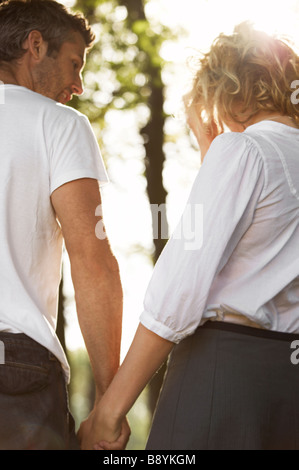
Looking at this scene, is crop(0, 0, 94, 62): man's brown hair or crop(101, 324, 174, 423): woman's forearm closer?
crop(101, 324, 174, 423): woman's forearm

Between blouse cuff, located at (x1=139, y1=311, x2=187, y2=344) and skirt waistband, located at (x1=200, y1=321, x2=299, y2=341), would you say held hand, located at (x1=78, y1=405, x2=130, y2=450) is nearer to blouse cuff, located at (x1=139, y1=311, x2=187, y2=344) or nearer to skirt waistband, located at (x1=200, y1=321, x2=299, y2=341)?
blouse cuff, located at (x1=139, y1=311, x2=187, y2=344)

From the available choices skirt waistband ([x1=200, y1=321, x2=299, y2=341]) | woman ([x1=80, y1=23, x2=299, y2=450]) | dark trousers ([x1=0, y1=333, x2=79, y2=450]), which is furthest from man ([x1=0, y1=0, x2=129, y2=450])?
skirt waistband ([x1=200, y1=321, x2=299, y2=341])

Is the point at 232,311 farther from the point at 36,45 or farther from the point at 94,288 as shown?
the point at 36,45

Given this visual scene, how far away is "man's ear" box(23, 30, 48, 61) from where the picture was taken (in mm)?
2973

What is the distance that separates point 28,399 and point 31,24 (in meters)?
1.58

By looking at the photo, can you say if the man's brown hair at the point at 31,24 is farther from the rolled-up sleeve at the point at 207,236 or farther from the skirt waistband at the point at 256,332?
the skirt waistband at the point at 256,332

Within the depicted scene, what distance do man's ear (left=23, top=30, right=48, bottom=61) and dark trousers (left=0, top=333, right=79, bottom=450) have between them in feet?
4.06

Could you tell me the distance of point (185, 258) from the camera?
230 cm

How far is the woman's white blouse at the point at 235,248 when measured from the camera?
7.48 feet

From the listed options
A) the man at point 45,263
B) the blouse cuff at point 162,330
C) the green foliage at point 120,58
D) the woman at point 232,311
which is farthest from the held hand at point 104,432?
the green foliage at point 120,58

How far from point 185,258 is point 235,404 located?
0.49 meters

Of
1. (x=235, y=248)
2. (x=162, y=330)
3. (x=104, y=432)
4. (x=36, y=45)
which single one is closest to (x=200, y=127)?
(x=235, y=248)
